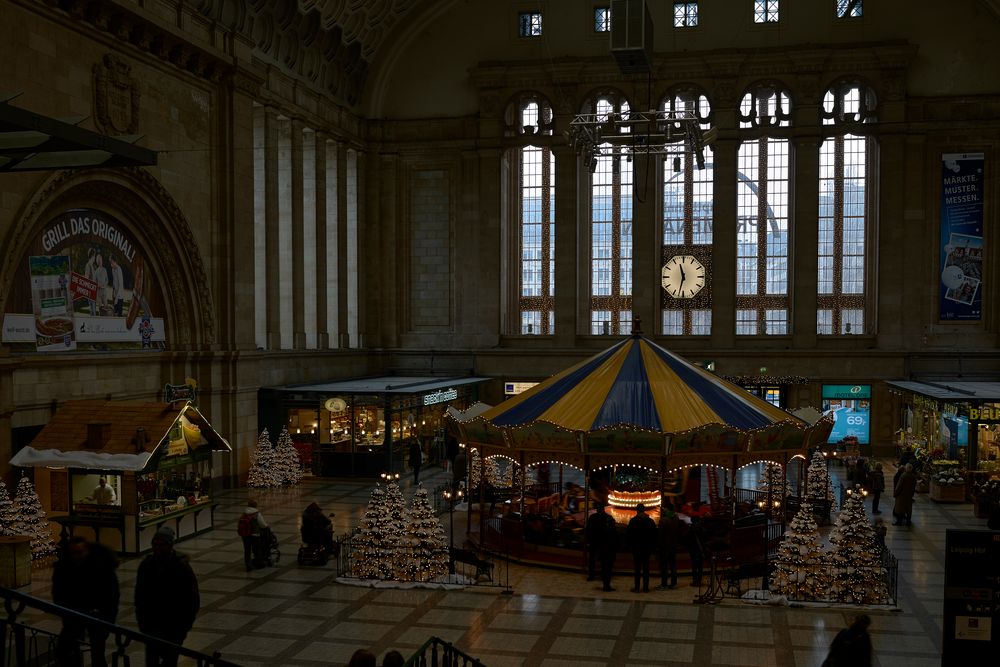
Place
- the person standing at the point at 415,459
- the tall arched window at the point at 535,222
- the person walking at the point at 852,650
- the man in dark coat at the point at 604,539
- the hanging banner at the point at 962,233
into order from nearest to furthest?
the person walking at the point at 852,650 → the man in dark coat at the point at 604,539 → the person standing at the point at 415,459 → the hanging banner at the point at 962,233 → the tall arched window at the point at 535,222

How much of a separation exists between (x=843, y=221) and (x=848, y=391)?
6.37 meters

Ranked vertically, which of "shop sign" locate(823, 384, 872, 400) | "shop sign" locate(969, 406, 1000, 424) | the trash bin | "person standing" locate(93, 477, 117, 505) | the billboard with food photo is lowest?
the trash bin

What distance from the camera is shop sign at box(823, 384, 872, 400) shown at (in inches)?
1385

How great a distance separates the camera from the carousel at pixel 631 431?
57.4ft

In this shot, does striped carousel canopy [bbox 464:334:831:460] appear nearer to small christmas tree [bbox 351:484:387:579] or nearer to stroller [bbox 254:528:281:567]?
small christmas tree [bbox 351:484:387:579]

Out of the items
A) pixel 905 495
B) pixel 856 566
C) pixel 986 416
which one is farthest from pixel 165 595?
pixel 986 416

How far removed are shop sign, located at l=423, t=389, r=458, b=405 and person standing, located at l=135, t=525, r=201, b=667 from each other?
20.8m

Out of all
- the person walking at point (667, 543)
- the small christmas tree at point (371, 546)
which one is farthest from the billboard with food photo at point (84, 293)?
the person walking at point (667, 543)

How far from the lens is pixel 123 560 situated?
699 inches

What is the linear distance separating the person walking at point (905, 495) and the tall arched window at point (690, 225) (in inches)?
614

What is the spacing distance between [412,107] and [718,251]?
13.3 m

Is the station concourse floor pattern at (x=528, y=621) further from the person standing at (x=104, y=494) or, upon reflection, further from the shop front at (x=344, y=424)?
the shop front at (x=344, y=424)

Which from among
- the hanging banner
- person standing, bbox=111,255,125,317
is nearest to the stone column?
person standing, bbox=111,255,125,317

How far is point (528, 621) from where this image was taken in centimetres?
1419
